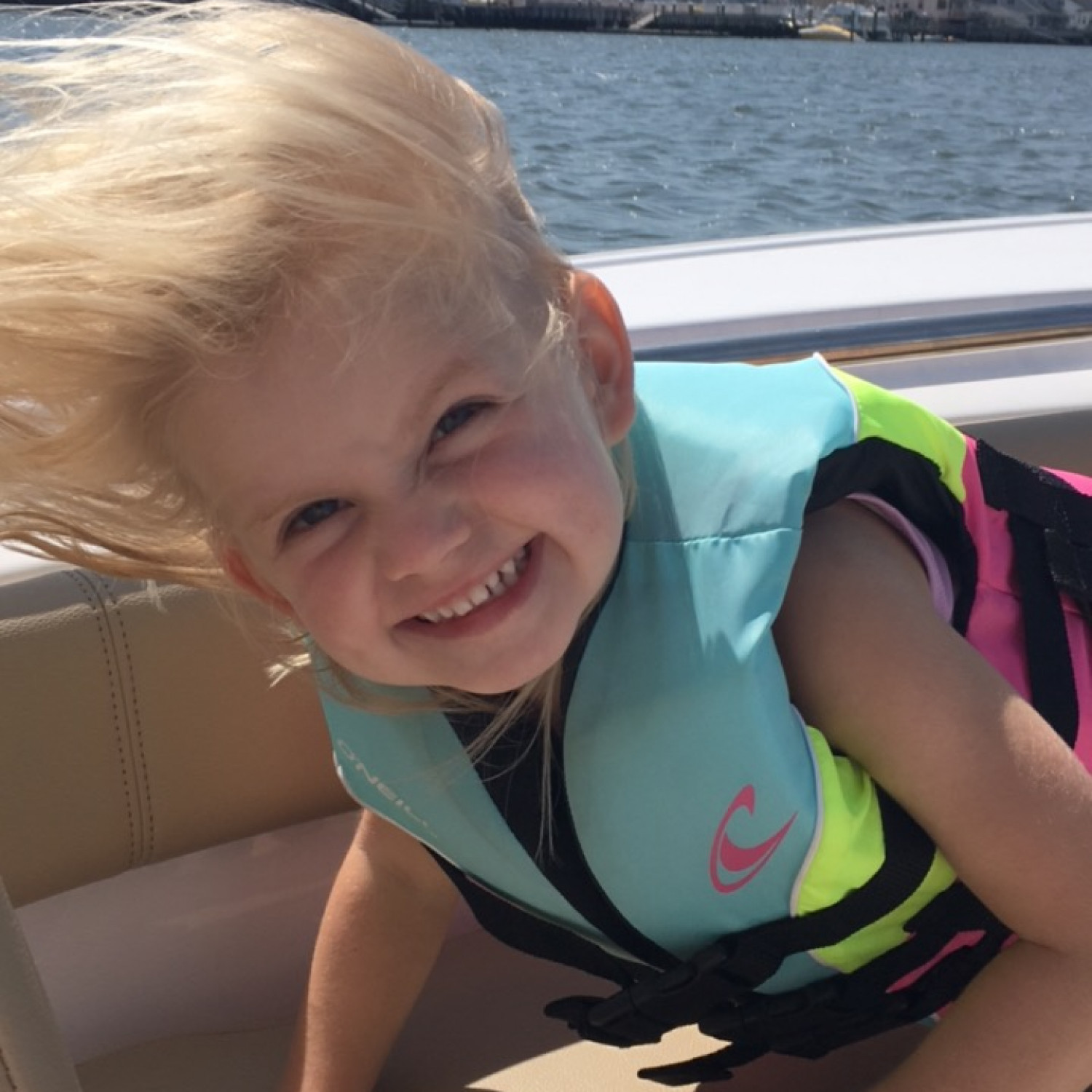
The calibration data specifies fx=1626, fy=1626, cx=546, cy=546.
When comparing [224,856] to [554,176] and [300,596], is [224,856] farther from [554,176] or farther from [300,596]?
[554,176]

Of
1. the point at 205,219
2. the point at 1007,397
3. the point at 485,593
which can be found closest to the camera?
the point at 205,219

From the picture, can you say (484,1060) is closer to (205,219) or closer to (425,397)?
(425,397)

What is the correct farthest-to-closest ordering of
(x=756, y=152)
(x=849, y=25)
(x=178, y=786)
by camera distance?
(x=849, y=25), (x=756, y=152), (x=178, y=786)

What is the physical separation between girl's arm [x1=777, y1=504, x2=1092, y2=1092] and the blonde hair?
267 mm

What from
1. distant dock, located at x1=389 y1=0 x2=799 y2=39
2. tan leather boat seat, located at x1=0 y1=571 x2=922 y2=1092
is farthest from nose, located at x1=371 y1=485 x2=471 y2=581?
distant dock, located at x1=389 y1=0 x2=799 y2=39

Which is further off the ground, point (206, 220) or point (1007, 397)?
point (206, 220)

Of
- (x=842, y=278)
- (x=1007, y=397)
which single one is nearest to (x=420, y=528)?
(x=1007, y=397)

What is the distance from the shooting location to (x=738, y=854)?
3.72 ft

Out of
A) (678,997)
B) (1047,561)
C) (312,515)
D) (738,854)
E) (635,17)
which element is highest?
(312,515)

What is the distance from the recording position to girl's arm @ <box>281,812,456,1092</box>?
133cm

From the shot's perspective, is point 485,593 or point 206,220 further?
point 485,593

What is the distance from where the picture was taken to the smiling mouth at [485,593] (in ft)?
3.38

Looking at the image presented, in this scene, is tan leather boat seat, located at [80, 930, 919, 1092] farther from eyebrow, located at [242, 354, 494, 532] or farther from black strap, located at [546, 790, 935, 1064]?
eyebrow, located at [242, 354, 494, 532]

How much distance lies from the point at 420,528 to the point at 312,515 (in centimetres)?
7
